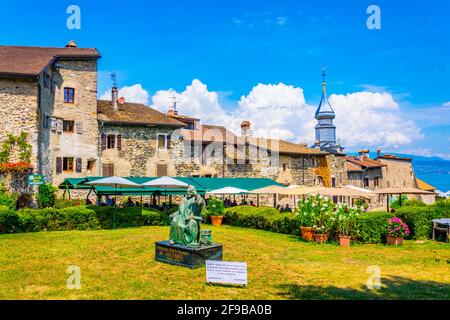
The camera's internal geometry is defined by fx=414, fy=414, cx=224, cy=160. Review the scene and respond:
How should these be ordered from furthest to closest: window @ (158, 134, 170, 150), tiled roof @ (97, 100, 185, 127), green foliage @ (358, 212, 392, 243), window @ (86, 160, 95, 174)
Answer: window @ (158, 134, 170, 150) < tiled roof @ (97, 100, 185, 127) < window @ (86, 160, 95, 174) < green foliage @ (358, 212, 392, 243)

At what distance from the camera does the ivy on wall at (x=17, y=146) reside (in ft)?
78.8

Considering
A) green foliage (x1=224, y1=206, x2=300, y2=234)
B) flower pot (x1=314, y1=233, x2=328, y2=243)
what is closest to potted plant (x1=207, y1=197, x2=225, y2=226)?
green foliage (x1=224, y1=206, x2=300, y2=234)

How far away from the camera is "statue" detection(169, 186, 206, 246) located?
1094cm

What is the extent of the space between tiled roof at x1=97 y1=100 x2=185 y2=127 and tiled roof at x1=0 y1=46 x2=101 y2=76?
4424 millimetres

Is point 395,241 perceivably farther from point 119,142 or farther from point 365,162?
point 365,162

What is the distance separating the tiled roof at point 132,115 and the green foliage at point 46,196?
7.27 meters

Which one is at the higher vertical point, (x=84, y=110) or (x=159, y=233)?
(x=84, y=110)

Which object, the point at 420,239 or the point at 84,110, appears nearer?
the point at 420,239

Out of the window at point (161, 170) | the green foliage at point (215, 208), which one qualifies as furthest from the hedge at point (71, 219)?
the window at point (161, 170)

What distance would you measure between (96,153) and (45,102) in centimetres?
533

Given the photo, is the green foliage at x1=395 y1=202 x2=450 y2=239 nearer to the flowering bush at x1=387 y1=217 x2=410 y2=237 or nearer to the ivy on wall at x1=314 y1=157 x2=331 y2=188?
the flowering bush at x1=387 y1=217 x2=410 y2=237

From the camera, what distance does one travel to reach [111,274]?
10.0 m
